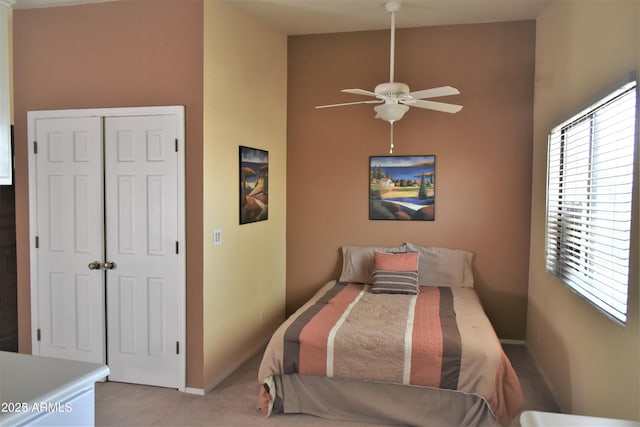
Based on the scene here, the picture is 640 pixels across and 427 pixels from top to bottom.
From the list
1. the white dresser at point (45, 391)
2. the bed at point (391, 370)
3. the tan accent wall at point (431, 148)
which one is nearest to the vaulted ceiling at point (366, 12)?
the tan accent wall at point (431, 148)

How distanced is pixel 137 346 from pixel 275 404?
124 centimetres

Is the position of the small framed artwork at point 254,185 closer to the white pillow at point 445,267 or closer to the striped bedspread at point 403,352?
the striped bedspread at point 403,352

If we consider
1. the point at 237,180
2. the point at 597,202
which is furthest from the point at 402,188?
the point at 597,202

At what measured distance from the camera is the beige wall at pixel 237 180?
3.87 meters

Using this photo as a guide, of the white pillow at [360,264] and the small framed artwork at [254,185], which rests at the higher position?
the small framed artwork at [254,185]

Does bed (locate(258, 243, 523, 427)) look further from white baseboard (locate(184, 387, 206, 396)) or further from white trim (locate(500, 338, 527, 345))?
white trim (locate(500, 338, 527, 345))

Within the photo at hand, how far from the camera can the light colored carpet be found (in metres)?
3.37

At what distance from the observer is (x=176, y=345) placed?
3.84 metres

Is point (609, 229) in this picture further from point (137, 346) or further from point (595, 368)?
point (137, 346)

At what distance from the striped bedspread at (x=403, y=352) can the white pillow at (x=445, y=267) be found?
3.60 feet

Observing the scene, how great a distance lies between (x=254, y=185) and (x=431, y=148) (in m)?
1.91

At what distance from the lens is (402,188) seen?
17.3 ft

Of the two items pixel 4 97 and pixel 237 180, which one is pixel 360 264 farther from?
pixel 4 97

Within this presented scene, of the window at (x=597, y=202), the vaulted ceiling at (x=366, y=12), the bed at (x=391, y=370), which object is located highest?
the vaulted ceiling at (x=366, y=12)
